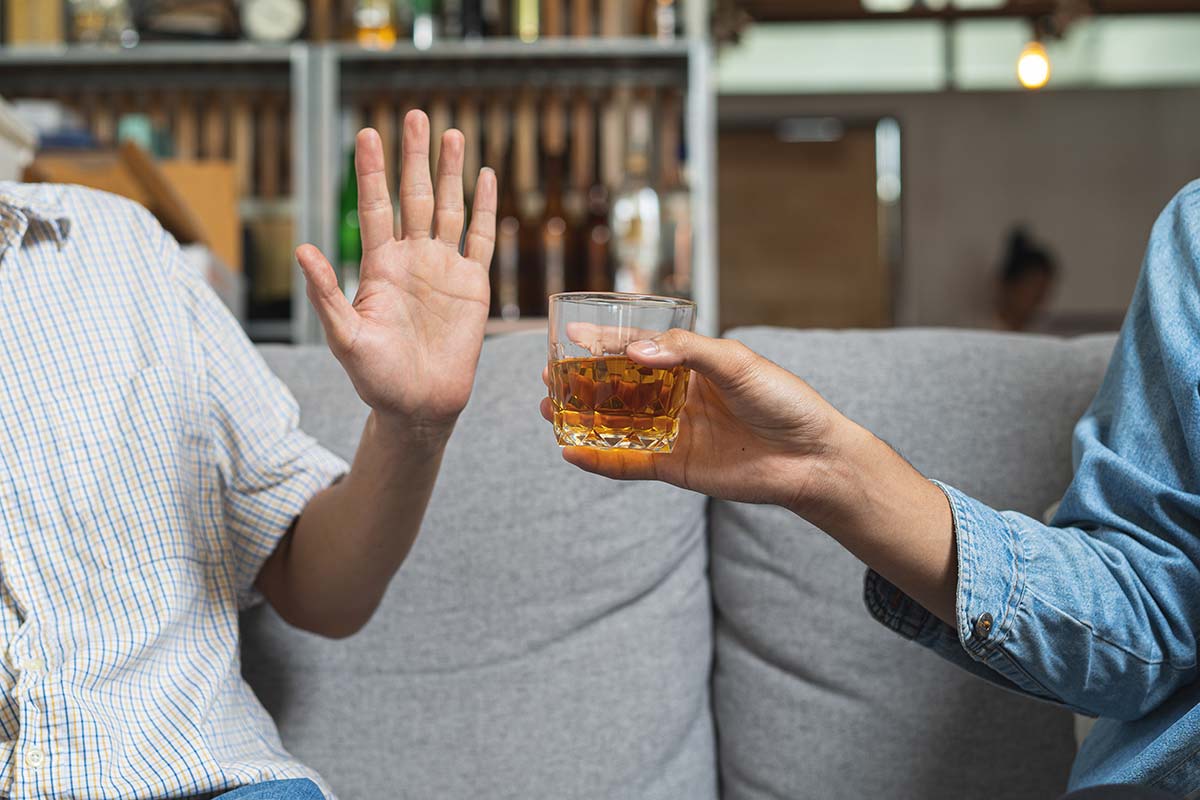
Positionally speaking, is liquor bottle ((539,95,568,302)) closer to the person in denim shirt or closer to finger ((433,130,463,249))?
finger ((433,130,463,249))

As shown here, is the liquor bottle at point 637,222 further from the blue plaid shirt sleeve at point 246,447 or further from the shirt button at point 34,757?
the shirt button at point 34,757

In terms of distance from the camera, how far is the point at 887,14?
4398 mm

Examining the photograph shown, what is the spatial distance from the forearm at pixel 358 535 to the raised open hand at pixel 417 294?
0.04 metres

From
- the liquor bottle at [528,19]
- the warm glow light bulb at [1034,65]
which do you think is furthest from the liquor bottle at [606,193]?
the warm glow light bulb at [1034,65]

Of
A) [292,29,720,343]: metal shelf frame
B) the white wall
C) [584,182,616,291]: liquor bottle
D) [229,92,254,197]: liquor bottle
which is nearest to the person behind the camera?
[292,29,720,343]: metal shelf frame

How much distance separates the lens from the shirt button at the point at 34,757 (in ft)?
2.46

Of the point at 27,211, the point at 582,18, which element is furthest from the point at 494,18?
the point at 27,211

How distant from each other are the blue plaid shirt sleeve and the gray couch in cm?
16

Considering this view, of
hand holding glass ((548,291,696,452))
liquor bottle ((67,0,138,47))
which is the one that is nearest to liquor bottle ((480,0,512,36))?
liquor bottle ((67,0,138,47))

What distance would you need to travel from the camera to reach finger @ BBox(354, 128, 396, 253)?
2.58ft

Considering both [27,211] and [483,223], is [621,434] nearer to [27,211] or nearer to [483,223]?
[483,223]

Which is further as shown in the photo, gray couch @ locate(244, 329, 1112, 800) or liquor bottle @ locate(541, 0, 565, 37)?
liquor bottle @ locate(541, 0, 565, 37)

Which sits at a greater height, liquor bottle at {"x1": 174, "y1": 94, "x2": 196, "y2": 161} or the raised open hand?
liquor bottle at {"x1": 174, "y1": 94, "x2": 196, "y2": 161}

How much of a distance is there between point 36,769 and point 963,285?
4437 millimetres
